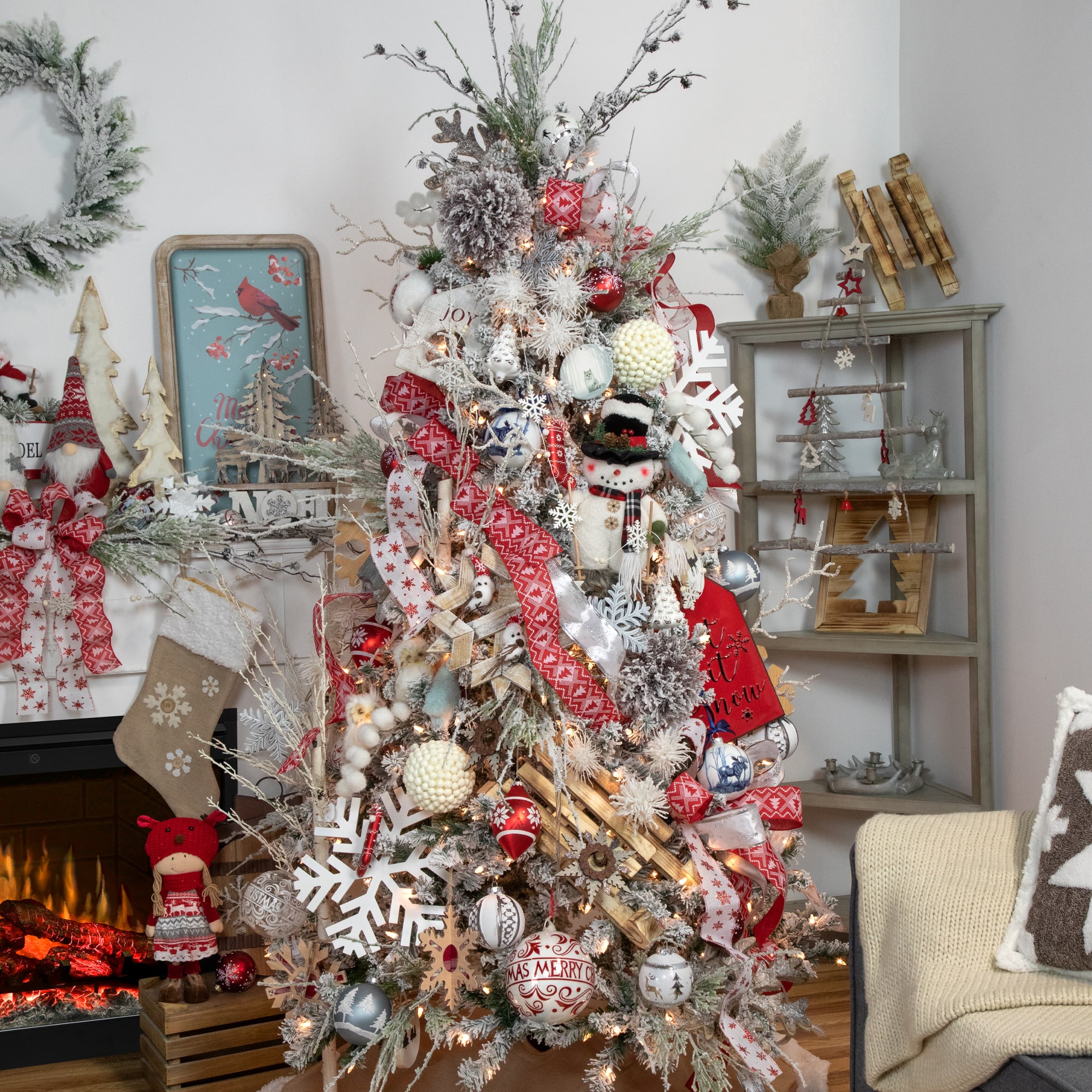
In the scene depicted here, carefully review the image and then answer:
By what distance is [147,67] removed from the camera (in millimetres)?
2273

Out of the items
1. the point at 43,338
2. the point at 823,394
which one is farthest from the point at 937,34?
the point at 43,338

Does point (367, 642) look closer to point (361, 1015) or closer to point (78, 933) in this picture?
point (361, 1015)

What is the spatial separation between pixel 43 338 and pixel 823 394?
173cm

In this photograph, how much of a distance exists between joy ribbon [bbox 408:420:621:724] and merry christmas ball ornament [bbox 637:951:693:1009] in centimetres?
38

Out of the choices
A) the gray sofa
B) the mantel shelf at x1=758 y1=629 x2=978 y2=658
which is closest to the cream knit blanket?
the gray sofa

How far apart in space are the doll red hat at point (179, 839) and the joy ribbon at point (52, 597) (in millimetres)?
299

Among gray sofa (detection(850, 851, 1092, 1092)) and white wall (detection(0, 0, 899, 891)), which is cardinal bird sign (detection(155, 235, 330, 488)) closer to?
white wall (detection(0, 0, 899, 891))

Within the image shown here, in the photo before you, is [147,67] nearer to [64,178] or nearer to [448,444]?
[64,178]

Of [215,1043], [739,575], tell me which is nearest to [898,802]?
[739,575]

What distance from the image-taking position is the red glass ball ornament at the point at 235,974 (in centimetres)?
208

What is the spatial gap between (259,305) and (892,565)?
1.65m

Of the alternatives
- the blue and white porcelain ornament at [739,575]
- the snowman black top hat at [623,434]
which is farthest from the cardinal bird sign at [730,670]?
the snowman black top hat at [623,434]

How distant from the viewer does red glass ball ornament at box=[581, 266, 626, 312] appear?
69.7 inches

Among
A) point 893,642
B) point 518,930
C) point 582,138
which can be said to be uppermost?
point 582,138
